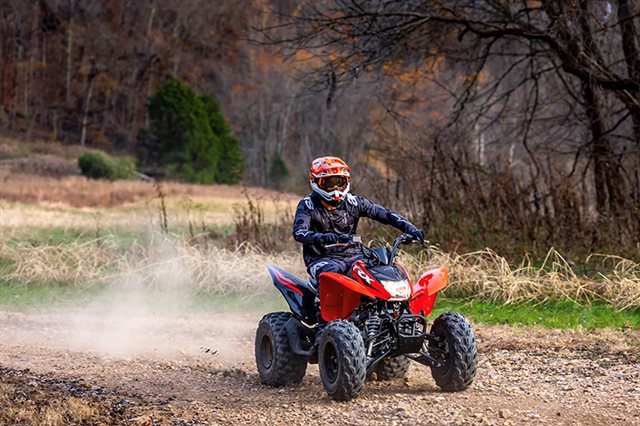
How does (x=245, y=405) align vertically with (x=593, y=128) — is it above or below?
below

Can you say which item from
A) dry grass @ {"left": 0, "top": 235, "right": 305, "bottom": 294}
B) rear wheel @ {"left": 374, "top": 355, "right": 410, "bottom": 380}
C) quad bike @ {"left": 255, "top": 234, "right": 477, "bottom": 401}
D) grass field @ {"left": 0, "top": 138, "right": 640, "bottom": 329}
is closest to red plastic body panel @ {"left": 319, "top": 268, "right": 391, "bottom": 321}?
quad bike @ {"left": 255, "top": 234, "right": 477, "bottom": 401}

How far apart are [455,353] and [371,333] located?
69 cm

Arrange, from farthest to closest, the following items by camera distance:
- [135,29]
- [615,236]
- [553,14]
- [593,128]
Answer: [135,29] → [593,128] → [553,14] → [615,236]

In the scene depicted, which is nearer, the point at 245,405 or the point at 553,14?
the point at 245,405

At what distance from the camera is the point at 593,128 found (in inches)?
675

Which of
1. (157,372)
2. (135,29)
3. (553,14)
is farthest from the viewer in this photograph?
(135,29)

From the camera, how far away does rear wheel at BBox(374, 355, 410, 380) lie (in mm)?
8742

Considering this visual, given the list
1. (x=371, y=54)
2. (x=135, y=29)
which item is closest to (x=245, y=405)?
(x=371, y=54)

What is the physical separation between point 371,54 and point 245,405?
9.76 m

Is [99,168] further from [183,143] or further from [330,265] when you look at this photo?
[330,265]

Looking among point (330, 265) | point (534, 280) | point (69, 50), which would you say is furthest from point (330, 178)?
point (69, 50)

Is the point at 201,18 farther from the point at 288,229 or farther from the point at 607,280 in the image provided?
the point at 607,280

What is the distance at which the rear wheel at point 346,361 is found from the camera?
24.5ft

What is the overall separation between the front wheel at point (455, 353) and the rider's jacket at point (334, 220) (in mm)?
955
